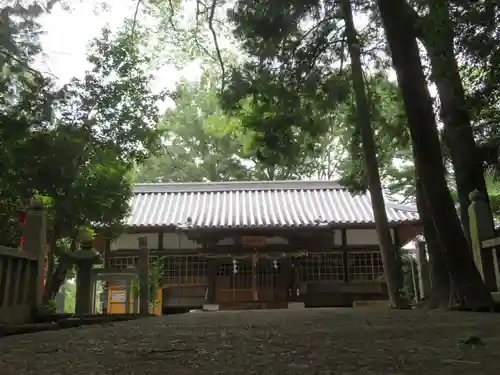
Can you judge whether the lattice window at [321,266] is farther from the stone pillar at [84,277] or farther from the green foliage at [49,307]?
the stone pillar at [84,277]

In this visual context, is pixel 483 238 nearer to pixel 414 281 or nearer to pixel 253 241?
pixel 414 281

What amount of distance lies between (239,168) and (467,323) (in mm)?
22402

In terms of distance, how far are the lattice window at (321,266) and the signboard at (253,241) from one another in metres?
1.40

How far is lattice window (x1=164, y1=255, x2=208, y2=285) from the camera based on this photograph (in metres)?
15.5

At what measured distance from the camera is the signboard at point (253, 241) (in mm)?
15648

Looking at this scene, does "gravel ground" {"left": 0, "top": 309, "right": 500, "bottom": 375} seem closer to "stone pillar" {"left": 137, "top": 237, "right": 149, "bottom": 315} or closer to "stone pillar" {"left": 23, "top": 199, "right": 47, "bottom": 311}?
"stone pillar" {"left": 23, "top": 199, "right": 47, "bottom": 311}

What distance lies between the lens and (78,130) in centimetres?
775

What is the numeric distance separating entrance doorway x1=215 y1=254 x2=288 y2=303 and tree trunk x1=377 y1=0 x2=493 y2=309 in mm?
9839

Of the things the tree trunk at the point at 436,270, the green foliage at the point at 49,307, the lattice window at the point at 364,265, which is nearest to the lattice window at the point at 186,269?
the lattice window at the point at 364,265

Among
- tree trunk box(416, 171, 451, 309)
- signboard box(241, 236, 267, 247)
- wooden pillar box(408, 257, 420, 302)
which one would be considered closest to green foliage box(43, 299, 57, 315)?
tree trunk box(416, 171, 451, 309)

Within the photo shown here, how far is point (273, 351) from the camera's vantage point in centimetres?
303

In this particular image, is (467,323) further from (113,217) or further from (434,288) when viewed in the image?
(113,217)

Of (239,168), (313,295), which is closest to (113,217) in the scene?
(313,295)

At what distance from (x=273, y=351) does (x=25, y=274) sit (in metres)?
4.25
